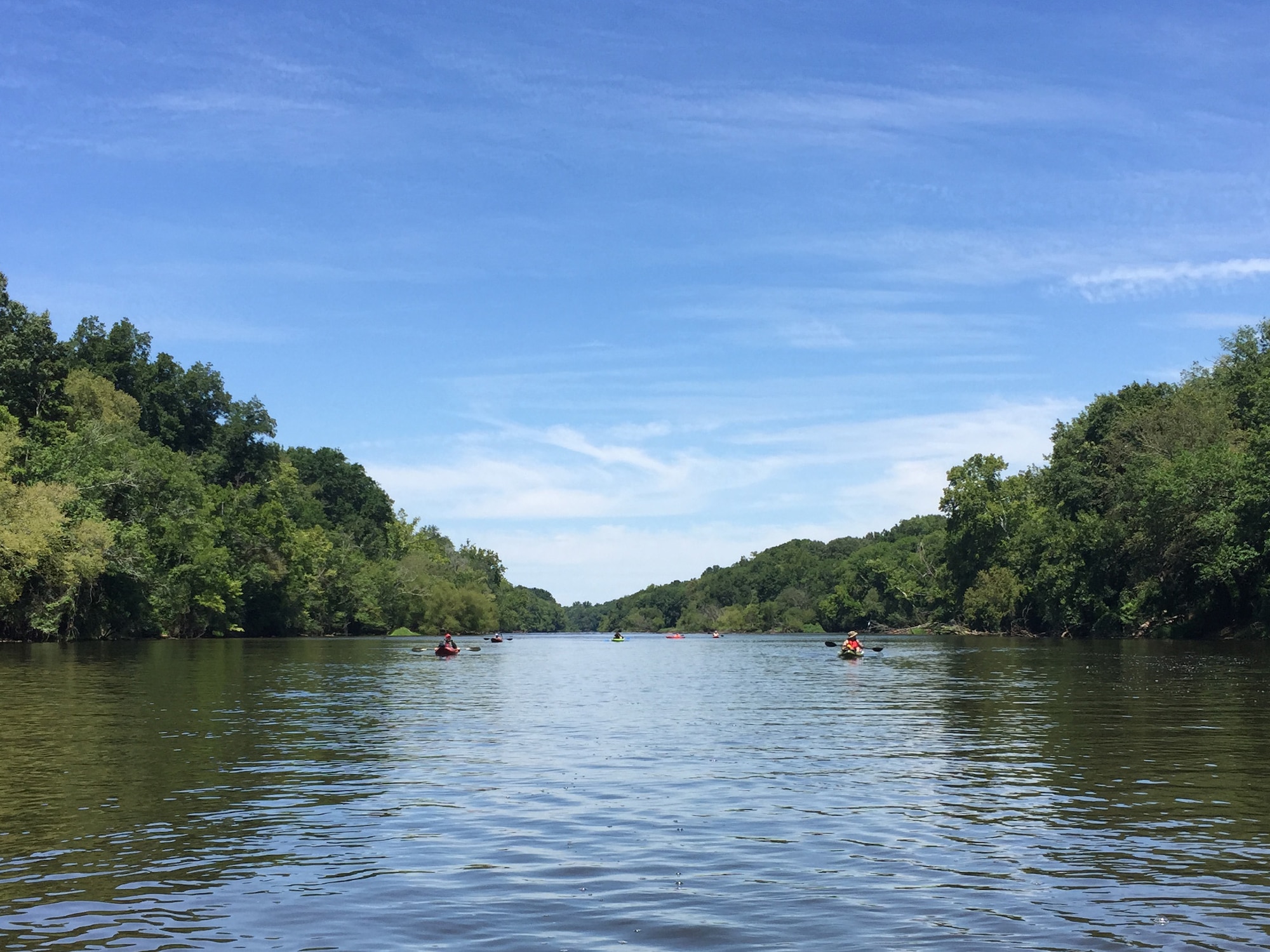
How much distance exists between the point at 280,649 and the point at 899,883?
8437 centimetres

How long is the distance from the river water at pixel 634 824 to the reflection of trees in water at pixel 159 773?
91 millimetres

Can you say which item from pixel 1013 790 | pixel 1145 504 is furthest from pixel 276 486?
pixel 1013 790

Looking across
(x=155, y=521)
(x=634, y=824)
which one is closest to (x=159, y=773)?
(x=634, y=824)

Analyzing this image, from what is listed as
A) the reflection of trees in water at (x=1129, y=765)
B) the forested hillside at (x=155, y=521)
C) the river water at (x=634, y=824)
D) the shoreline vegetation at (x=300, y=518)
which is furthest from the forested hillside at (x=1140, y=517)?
the forested hillside at (x=155, y=521)

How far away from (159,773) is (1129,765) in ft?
63.0

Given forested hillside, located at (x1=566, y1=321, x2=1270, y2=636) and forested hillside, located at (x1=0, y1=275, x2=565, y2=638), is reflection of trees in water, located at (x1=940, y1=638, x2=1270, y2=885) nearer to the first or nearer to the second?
forested hillside, located at (x1=566, y1=321, x2=1270, y2=636)

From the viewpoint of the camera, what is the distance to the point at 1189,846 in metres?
15.0

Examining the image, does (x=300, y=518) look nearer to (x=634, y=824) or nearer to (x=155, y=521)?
(x=155, y=521)

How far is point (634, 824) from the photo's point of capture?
16703 mm

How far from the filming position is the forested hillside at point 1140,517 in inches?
3174

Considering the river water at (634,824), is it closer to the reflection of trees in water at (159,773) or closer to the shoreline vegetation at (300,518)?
the reflection of trees in water at (159,773)

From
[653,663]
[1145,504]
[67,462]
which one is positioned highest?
[67,462]

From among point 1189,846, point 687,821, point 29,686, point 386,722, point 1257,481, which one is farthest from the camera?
point 1257,481

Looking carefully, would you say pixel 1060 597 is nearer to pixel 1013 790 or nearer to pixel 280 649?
pixel 280 649
